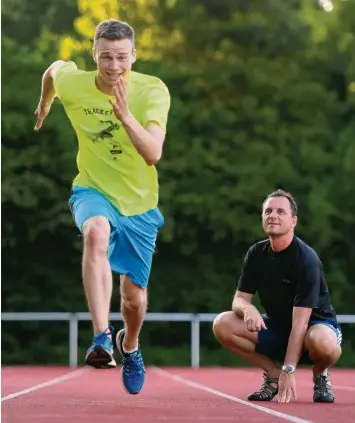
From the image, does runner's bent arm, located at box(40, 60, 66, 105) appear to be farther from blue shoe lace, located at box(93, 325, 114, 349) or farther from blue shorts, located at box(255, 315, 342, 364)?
blue shorts, located at box(255, 315, 342, 364)

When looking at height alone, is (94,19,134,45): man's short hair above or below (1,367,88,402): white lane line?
above

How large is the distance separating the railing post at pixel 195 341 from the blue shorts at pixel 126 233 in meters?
11.3

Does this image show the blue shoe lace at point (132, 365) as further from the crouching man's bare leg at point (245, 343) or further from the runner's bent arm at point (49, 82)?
the runner's bent arm at point (49, 82)

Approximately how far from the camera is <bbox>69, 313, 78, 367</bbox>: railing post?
65.9ft

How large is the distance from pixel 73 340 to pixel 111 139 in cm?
1212

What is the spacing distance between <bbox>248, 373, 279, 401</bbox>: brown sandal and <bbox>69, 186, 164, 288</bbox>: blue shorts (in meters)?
1.38

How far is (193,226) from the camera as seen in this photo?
2156cm

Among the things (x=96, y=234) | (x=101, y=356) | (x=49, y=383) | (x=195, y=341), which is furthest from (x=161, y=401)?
(x=195, y=341)

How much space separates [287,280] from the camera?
9.33 meters

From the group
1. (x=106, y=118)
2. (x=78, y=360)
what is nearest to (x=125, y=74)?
(x=106, y=118)

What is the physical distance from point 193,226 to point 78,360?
2.83 meters

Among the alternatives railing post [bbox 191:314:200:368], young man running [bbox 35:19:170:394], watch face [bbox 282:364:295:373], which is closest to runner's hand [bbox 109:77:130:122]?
young man running [bbox 35:19:170:394]

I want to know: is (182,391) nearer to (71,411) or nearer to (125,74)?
(71,411)

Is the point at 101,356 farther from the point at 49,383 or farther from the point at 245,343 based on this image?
the point at 49,383
